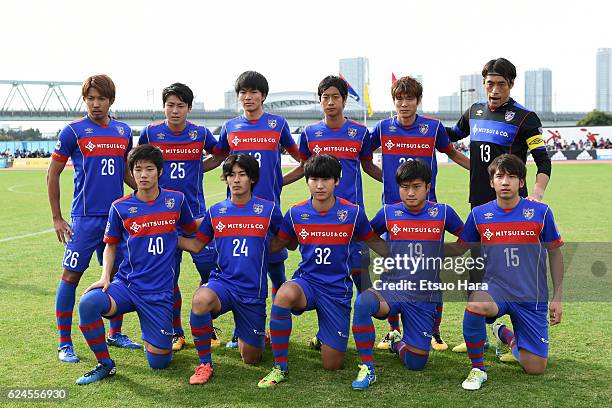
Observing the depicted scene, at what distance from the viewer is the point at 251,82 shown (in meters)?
4.75

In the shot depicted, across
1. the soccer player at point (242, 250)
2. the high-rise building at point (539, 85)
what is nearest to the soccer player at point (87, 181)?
the soccer player at point (242, 250)

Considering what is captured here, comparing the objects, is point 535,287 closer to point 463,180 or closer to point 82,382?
point 82,382

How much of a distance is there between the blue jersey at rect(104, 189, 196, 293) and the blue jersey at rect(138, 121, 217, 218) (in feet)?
1.79

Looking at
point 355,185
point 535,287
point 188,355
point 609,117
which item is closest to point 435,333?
point 535,287

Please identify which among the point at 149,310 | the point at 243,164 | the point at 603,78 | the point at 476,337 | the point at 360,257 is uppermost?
the point at 603,78

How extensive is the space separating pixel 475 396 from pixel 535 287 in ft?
3.05

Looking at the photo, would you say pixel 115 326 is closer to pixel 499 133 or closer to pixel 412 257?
pixel 412 257

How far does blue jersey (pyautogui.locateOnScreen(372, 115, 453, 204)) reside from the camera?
4785mm

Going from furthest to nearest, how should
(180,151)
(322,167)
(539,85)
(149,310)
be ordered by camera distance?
(539,85)
(180,151)
(149,310)
(322,167)

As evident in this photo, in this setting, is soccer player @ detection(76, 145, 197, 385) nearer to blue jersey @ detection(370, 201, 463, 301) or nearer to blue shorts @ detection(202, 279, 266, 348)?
blue shorts @ detection(202, 279, 266, 348)

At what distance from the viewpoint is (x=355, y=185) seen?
4.75m

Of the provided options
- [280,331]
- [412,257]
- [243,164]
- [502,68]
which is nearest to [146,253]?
[243,164]

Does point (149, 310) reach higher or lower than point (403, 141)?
lower

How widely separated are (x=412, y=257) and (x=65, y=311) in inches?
100.0
